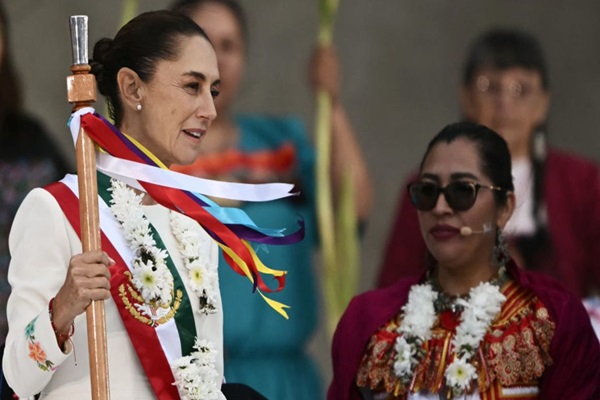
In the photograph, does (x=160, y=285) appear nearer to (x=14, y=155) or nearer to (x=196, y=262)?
(x=196, y=262)

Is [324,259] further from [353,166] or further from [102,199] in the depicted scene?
[102,199]

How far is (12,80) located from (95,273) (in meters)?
3.47

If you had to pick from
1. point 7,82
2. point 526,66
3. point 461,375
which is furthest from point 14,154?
point 461,375

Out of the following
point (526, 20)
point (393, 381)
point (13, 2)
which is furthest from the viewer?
point (526, 20)

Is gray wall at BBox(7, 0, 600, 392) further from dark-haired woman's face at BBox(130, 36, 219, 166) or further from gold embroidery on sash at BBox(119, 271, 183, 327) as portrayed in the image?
gold embroidery on sash at BBox(119, 271, 183, 327)

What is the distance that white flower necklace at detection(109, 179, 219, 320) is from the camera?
3.89 meters

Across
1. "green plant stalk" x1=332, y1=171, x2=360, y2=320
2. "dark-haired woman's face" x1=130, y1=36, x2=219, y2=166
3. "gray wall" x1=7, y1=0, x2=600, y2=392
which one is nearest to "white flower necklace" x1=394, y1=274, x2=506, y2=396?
"dark-haired woman's face" x1=130, y1=36, x2=219, y2=166

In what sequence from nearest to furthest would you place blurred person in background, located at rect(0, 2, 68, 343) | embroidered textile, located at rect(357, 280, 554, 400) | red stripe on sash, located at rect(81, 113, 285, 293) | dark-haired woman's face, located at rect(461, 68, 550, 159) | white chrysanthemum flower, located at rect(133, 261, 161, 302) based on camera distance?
1. red stripe on sash, located at rect(81, 113, 285, 293)
2. white chrysanthemum flower, located at rect(133, 261, 161, 302)
3. embroidered textile, located at rect(357, 280, 554, 400)
4. blurred person in background, located at rect(0, 2, 68, 343)
5. dark-haired woman's face, located at rect(461, 68, 550, 159)

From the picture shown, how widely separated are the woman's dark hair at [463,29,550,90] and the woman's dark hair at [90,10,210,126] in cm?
340

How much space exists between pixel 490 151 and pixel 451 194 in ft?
0.65

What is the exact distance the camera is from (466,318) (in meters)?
4.58

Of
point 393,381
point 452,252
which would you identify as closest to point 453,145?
point 452,252

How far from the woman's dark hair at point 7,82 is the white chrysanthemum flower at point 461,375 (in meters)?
→ 2.95

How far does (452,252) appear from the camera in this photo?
4668 millimetres
